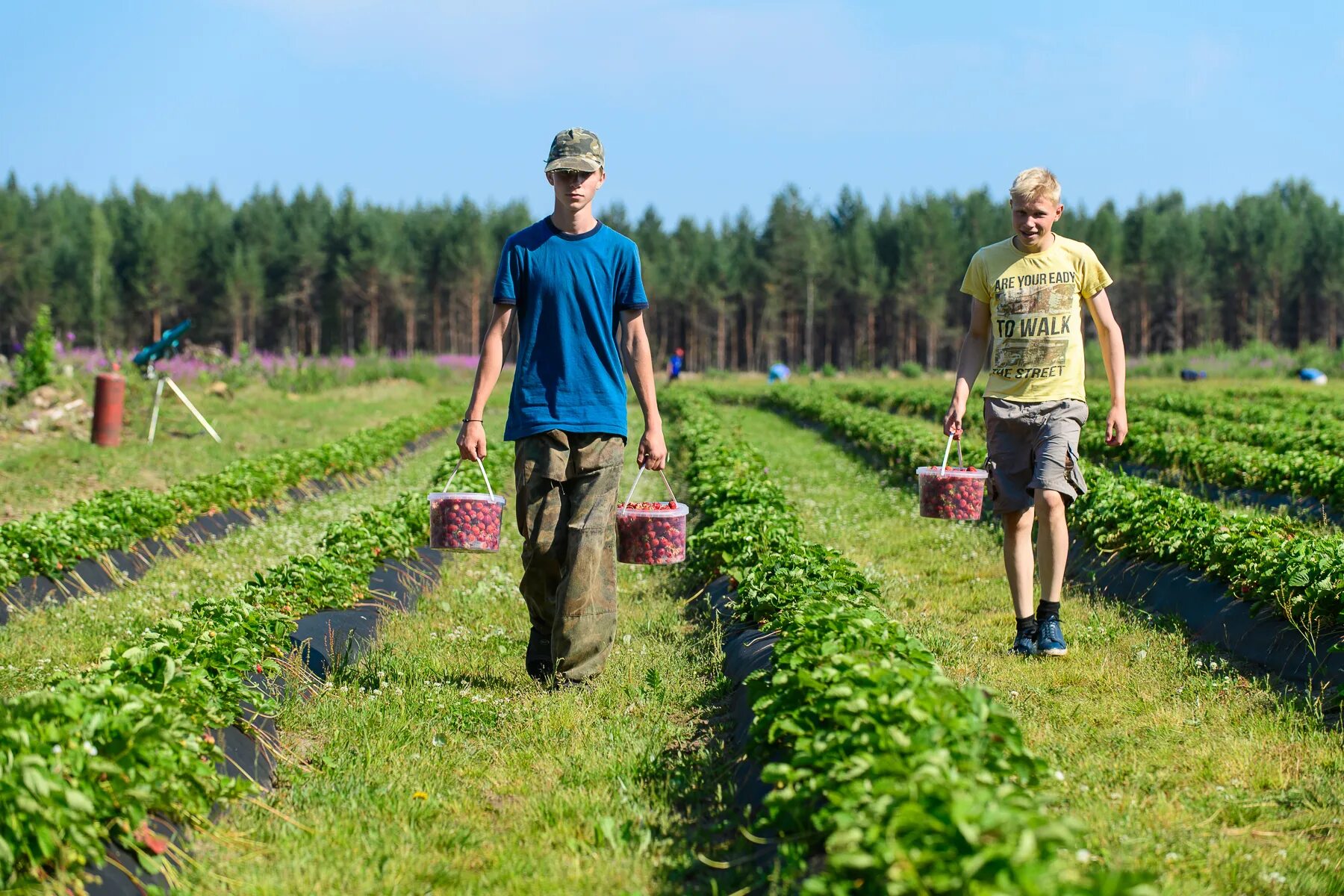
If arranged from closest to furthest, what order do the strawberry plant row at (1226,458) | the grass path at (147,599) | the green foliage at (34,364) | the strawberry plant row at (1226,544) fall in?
the strawberry plant row at (1226,544) → the grass path at (147,599) → the strawberry plant row at (1226,458) → the green foliage at (34,364)

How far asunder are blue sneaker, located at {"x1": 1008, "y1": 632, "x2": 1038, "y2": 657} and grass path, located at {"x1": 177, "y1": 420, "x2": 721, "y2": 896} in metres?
1.38

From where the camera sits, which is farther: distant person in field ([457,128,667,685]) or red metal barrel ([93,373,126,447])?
red metal barrel ([93,373,126,447])

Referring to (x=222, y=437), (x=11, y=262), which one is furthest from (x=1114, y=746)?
(x=11, y=262)

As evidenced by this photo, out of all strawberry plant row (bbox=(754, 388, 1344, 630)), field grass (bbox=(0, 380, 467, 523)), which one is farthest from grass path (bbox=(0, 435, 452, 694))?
strawberry plant row (bbox=(754, 388, 1344, 630))

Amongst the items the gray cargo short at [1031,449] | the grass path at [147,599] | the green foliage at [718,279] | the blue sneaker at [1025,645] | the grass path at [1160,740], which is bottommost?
the grass path at [147,599]

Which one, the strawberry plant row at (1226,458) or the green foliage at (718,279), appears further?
the green foliage at (718,279)

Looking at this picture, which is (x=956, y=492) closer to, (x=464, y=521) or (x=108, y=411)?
(x=464, y=521)

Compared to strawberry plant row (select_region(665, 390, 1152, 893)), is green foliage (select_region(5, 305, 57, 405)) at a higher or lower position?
higher

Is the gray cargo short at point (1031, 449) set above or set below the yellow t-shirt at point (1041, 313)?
below

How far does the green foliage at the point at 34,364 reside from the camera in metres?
18.1

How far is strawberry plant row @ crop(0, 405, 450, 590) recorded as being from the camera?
292 inches

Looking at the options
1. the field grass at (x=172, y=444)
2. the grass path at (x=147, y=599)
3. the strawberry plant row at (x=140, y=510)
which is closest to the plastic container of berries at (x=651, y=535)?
the grass path at (x=147, y=599)

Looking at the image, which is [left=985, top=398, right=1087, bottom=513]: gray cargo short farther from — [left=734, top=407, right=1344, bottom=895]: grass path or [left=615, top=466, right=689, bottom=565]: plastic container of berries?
[left=615, top=466, right=689, bottom=565]: plastic container of berries

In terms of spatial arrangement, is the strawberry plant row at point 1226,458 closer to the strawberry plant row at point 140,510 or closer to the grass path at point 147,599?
the grass path at point 147,599
